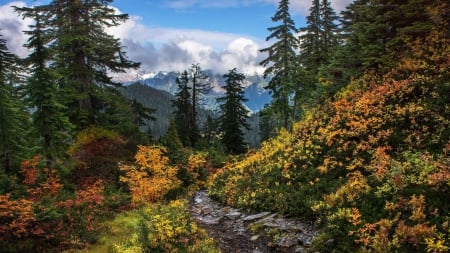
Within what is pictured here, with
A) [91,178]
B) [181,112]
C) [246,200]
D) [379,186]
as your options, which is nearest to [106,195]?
[91,178]

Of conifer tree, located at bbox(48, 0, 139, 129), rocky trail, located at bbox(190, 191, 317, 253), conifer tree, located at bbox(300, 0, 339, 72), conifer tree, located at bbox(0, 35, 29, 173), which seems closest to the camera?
rocky trail, located at bbox(190, 191, 317, 253)

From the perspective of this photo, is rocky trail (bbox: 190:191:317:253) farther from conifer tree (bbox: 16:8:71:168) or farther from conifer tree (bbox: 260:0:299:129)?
conifer tree (bbox: 260:0:299:129)

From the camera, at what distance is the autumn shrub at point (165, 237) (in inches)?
442

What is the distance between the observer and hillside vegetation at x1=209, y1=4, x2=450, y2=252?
942 cm

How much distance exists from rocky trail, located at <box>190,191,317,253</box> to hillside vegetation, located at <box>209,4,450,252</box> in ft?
1.85

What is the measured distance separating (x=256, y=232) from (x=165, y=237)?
3514 millimetres

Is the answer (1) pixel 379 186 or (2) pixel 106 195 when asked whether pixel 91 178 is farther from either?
(1) pixel 379 186

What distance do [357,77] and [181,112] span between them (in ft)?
105

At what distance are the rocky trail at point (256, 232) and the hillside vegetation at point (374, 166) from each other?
0.56 m

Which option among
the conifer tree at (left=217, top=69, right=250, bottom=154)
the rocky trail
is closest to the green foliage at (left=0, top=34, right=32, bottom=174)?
the rocky trail

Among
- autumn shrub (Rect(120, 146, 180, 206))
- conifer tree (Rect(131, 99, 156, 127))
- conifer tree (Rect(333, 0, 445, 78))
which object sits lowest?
autumn shrub (Rect(120, 146, 180, 206))

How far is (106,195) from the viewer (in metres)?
19.2

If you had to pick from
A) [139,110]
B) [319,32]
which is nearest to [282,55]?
[319,32]

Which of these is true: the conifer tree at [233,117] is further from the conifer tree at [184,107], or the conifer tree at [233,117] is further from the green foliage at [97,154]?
the green foliage at [97,154]
